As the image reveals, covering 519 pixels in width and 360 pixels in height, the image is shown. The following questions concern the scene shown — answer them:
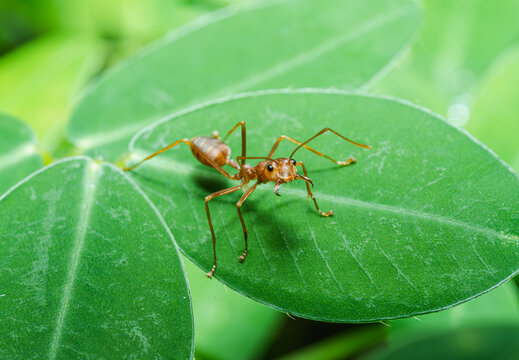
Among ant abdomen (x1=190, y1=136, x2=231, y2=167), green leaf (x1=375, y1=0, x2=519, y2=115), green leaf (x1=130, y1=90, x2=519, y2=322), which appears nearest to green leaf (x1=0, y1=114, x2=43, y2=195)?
green leaf (x1=130, y1=90, x2=519, y2=322)

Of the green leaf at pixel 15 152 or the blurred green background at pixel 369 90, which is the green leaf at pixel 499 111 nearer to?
the blurred green background at pixel 369 90

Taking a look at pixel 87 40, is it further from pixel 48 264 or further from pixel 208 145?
pixel 48 264

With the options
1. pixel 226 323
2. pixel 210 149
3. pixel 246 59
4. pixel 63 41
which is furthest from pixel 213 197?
pixel 63 41

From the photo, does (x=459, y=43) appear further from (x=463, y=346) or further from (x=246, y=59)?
(x=463, y=346)

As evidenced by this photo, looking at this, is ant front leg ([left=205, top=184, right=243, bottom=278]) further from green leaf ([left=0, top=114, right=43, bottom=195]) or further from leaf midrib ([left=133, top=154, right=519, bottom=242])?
green leaf ([left=0, top=114, right=43, bottom=195])

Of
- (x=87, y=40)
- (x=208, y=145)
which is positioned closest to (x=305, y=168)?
Result: (x=208, y=145)

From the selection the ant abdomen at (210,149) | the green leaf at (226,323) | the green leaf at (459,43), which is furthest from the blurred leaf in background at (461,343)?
the green leaf at (459,43)
